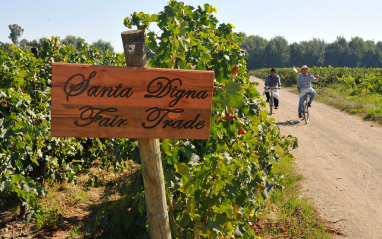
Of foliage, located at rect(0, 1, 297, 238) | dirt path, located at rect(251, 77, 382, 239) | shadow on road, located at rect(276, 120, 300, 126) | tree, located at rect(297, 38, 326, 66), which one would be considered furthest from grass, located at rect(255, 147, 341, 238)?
tree, located at rect(297, 38, 326, 66)

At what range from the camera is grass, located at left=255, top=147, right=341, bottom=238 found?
12.3 ft

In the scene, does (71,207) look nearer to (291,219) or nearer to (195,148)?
(195,148)

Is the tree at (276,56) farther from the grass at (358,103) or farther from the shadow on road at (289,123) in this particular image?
the shadow on road at (289,123)

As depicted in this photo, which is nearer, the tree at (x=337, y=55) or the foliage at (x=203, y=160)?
the foliage at (x=203, y=160)

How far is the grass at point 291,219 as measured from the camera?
3.74 metres

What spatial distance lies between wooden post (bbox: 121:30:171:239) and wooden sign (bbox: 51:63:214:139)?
5.8 inches

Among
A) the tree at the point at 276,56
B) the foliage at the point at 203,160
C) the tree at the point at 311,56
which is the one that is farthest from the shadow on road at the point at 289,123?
the tree at the point at 311,56

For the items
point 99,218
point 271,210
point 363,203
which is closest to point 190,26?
point 99,218

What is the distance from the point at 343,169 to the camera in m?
6.02

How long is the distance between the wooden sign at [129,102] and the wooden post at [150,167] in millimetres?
148

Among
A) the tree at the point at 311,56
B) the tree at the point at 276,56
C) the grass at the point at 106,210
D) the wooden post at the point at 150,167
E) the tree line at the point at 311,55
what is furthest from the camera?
the tree at the point at 276,56

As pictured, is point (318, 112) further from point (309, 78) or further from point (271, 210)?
point (271, 210)

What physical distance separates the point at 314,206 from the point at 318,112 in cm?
838

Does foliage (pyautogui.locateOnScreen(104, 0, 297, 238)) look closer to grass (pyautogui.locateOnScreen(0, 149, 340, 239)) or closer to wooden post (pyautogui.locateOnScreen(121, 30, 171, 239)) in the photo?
wooden post (pyautogui.locateOnScreen(121, 30, 171, 239))
